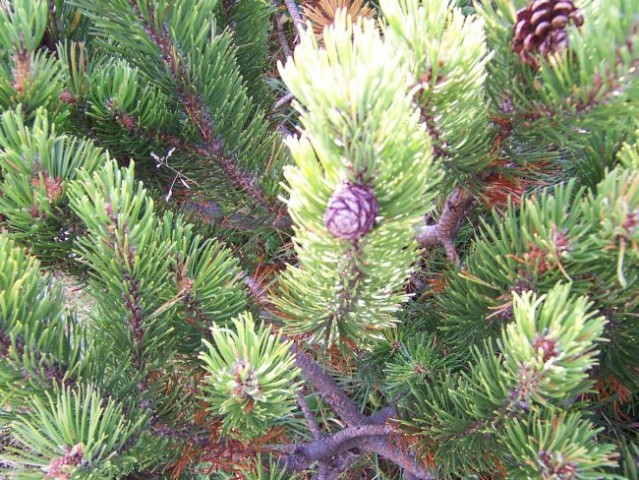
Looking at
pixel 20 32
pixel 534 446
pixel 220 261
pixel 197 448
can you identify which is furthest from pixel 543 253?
pixel 20 32

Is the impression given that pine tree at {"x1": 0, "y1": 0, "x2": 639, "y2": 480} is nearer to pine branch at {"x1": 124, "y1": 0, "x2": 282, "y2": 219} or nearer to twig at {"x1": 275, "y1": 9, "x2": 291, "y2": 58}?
pine branch at {"x1": 124, "y1": 0, "x2": 282, "y2": 219}

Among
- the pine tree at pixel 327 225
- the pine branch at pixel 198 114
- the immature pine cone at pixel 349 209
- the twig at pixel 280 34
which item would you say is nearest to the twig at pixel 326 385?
the pine tree at pixel 327 225

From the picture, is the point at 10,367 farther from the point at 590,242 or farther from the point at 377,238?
the point at 590,242

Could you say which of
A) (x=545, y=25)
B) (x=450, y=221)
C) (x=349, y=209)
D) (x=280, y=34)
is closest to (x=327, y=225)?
(x=349, y=209)

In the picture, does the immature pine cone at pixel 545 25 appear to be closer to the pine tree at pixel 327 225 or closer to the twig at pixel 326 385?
the pine tree at pixel 327 225

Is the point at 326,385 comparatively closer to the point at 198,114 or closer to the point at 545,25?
the point at 198,114

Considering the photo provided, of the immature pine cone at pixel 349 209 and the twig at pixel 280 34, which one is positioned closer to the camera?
the immature pine cone at pixel 349 209

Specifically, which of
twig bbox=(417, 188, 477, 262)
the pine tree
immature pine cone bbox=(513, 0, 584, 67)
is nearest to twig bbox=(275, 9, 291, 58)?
the pine tree
